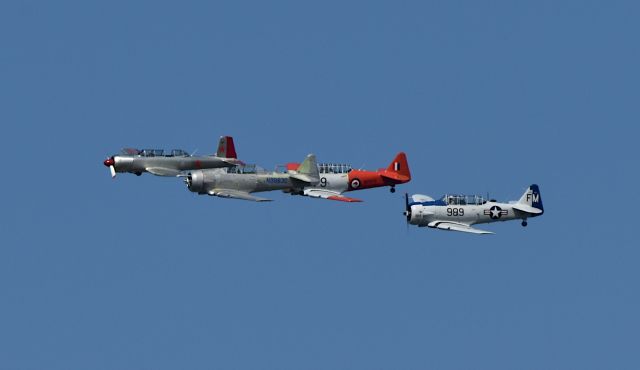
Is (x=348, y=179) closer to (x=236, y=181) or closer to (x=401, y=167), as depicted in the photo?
(x=401, y=167)

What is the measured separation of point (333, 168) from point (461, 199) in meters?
11.6

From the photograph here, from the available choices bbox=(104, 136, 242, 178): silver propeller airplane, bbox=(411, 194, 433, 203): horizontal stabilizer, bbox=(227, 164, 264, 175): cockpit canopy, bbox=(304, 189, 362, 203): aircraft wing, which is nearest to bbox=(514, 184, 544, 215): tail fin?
bbox=(411, 194, 433, 203): horizontal stabilizer

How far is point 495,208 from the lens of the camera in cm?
11762

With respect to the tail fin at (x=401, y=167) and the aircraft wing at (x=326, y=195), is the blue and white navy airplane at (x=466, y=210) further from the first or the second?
the tail fin at (x=401, y=167)

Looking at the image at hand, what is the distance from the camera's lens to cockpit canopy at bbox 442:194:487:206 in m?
117

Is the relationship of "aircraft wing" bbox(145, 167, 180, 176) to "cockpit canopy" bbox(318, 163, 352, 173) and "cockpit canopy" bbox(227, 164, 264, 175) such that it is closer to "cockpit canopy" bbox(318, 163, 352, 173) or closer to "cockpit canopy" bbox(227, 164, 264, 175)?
"cockpit canopy" bbox(227, 164, 264, 175)

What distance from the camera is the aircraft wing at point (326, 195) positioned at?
120 meters

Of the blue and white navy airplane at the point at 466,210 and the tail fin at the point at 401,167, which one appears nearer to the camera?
the blue and white navy airplane at the point at 466,210

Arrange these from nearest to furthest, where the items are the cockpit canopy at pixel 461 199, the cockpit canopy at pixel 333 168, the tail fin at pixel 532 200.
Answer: the cockpit canopy at pixel 461 199 < the tail fin at pixel 532 200 < the cockpit canopy at pixel 333 168

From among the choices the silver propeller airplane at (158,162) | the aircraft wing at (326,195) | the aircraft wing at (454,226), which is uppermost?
the silver propeller airplane at (158,162)

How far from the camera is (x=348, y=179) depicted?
408 ft

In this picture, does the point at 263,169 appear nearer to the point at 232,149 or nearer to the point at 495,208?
the point at 232,149

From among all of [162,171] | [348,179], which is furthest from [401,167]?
[162,171]

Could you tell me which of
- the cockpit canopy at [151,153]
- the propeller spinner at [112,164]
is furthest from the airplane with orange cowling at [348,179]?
the propeller spinner at [112,164]
